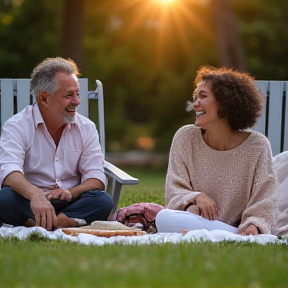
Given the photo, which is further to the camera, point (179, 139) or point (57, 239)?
point (179, 139)

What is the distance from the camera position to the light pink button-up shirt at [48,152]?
18.1 feet

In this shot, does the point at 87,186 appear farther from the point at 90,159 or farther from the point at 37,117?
the point at 37,117

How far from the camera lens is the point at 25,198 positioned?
533 centimetres

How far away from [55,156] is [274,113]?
7.17ft

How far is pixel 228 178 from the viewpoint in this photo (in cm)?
533

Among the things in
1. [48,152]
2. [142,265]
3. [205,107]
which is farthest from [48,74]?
[142,265]

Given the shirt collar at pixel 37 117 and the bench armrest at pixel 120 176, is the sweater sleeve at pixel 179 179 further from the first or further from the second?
the shirt collar at pixel 37 117

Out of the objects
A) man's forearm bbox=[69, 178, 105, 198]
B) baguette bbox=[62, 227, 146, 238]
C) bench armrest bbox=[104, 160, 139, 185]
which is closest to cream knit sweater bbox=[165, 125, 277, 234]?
bench armrest bbox=[104, 160, 139, 185]

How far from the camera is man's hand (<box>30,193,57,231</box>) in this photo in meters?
5.07

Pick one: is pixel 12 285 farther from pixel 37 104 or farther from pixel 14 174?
pixel 37 104

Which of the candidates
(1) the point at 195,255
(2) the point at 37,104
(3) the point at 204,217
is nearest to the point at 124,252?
(1) the point at 195,255

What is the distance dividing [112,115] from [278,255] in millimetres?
31219

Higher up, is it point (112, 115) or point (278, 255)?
point (278, 255)

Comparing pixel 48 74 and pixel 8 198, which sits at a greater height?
pixel 48 74
